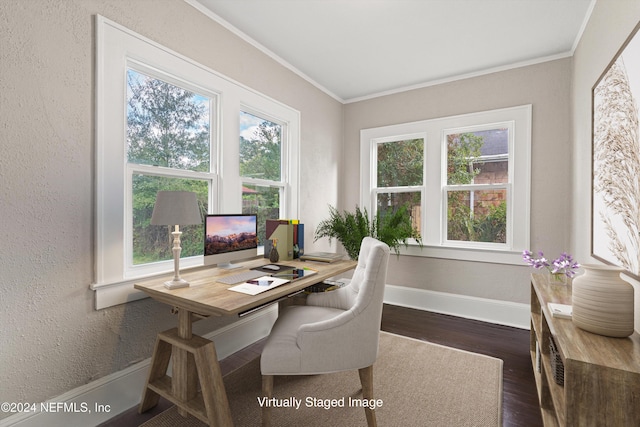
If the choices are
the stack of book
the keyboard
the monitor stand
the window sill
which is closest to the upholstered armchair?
the keyboard

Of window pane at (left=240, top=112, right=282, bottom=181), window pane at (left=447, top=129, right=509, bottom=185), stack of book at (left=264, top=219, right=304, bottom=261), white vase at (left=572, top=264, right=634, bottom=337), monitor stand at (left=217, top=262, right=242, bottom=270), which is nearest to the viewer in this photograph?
white vase at (left=572, top=264, right=634, bottom=337)

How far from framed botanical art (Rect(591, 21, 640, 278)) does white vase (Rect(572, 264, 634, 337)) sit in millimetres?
232

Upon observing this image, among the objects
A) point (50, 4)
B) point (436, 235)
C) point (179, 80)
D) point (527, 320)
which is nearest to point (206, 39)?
point (179, 80)

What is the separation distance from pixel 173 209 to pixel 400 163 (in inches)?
112

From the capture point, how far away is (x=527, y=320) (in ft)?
9.76

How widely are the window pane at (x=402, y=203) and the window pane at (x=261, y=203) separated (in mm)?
1336

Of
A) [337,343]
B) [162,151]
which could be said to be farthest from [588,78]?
[162,151]

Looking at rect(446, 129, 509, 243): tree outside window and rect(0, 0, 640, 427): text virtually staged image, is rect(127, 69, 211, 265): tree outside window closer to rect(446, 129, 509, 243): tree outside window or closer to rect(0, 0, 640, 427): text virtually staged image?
rect(0, 0, 640, 427): text virtually staged image

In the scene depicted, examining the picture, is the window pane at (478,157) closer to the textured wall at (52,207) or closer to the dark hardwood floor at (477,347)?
the dark hardwood floor at (477,347)

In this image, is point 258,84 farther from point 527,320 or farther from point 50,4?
point 527,320

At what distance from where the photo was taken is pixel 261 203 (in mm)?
2891

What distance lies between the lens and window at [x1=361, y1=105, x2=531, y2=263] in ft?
10.0

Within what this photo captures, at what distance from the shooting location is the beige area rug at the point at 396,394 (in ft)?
5.46

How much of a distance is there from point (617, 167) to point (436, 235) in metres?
1.97
